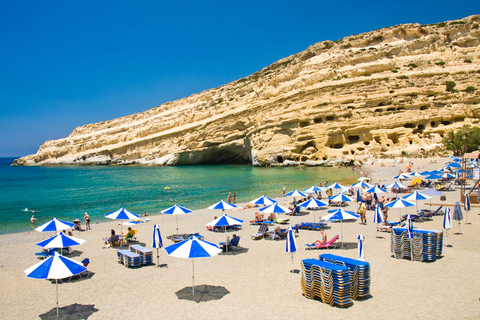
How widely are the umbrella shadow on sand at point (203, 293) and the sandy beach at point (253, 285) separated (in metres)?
0.20

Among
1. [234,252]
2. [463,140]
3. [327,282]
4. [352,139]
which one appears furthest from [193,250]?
[352,139]

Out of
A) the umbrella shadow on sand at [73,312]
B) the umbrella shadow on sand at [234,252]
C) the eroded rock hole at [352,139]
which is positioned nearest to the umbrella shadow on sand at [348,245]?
the umbrella shadow on sand at [234,252]

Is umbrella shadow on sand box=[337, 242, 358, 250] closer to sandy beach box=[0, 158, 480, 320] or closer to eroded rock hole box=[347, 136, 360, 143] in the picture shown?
sandy beach box=[0, 158, 480, 320]

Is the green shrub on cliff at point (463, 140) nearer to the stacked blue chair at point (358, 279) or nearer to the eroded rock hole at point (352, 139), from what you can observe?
Result: the eroded rock hole at point (352, 139)

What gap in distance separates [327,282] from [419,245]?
4.50 m

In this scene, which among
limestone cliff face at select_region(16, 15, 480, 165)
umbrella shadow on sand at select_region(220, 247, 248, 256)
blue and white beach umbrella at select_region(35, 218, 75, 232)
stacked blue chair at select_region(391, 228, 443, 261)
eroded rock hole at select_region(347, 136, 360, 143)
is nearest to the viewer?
stacked blue chair at select_region(391, 228, 443, 261)

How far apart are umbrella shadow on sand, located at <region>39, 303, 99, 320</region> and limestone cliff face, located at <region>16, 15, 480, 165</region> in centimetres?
4536

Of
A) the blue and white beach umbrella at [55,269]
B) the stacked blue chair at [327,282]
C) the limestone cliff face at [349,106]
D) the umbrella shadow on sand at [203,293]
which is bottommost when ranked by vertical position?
the umbrella shadow on sand at [203,293]

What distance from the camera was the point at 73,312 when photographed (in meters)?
7.79

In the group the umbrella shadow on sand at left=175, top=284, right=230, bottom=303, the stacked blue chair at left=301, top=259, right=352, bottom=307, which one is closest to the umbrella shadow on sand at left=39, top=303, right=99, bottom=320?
the umbrella shadow on sand at left=175, top=284, right=230, bottom=303

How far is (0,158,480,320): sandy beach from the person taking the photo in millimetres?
7422

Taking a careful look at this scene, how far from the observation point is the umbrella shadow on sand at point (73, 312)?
756cm

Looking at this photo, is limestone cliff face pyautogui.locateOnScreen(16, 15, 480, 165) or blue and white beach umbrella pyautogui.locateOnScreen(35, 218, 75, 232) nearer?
blue and white beach umbrella pyautogui.locateOnScreen(35, 218, 75, 232)

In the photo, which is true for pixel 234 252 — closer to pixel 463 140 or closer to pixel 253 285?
pixel 253 285
